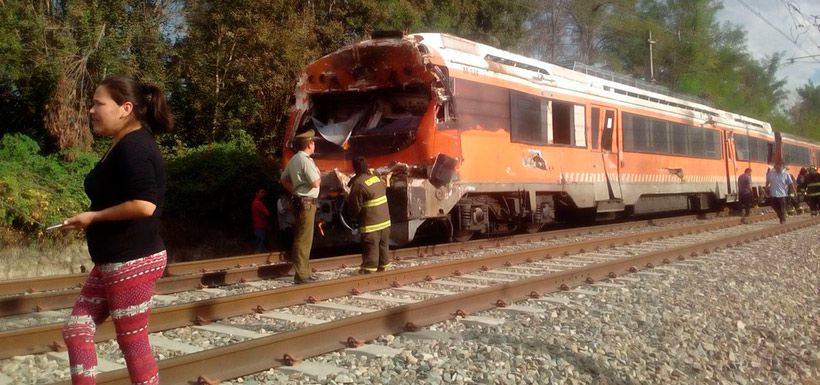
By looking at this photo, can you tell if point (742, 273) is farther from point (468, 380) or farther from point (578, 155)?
point (468, 380)

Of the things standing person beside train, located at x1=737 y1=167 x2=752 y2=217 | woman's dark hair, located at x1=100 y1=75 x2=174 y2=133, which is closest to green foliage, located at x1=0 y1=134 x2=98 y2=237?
woman's dark hair, located at x1=100 y1=75 x2=174 y2=133

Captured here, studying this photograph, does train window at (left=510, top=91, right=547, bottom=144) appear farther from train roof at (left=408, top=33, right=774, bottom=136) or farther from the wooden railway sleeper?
the wooden railway sleeper

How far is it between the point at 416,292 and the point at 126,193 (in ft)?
16.3

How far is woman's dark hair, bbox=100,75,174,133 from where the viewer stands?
124 inches

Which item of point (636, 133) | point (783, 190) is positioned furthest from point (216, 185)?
point (783, 190)

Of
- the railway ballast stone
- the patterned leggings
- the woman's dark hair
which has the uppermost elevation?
the woman's dark hair

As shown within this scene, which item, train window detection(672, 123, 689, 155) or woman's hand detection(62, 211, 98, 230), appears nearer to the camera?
woman's hand detection(62, 211, 98, 230)

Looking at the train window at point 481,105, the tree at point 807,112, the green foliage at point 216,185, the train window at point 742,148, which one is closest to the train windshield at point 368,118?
the train window at point 481,105

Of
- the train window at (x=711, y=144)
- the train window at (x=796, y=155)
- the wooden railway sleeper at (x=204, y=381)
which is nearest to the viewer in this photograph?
the wooden railway sleeper at (x=204, y=381)

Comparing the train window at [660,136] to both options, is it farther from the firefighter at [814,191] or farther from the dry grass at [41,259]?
the dry grass at [41,259]

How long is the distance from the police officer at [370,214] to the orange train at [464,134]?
1212mm

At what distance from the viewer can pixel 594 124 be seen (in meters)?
13.8

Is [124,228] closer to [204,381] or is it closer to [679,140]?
[204,381]

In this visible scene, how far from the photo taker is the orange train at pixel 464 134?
10.3m
